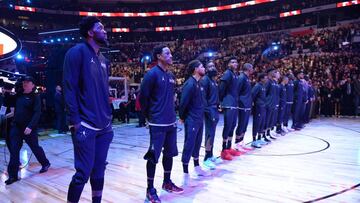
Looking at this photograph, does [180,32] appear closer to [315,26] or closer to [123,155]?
[315,26]

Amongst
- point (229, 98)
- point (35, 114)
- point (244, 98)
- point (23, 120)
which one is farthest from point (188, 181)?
point (23, 120)

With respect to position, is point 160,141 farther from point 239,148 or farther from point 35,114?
point 239,148

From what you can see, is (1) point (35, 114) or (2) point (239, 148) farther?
(2) point (239, 148)

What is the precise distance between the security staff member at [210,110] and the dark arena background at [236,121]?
5.4 inches

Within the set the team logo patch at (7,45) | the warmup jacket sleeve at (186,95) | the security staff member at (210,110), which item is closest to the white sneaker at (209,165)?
the security staff member at (210,110)

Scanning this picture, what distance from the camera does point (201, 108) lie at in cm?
473

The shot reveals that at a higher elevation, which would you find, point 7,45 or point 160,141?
point 7,45

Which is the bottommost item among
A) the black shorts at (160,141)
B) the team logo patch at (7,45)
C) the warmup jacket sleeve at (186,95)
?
the black shorts at (160,141)

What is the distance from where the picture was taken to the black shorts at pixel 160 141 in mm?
3656

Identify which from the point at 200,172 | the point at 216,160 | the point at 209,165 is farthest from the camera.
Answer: the point at 216,160

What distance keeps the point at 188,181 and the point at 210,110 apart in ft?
4.29

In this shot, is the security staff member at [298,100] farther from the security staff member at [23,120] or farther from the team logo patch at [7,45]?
the team logo patch at [7,45]

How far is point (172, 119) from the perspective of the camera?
3.80 metres

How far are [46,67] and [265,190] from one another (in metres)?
11.0
